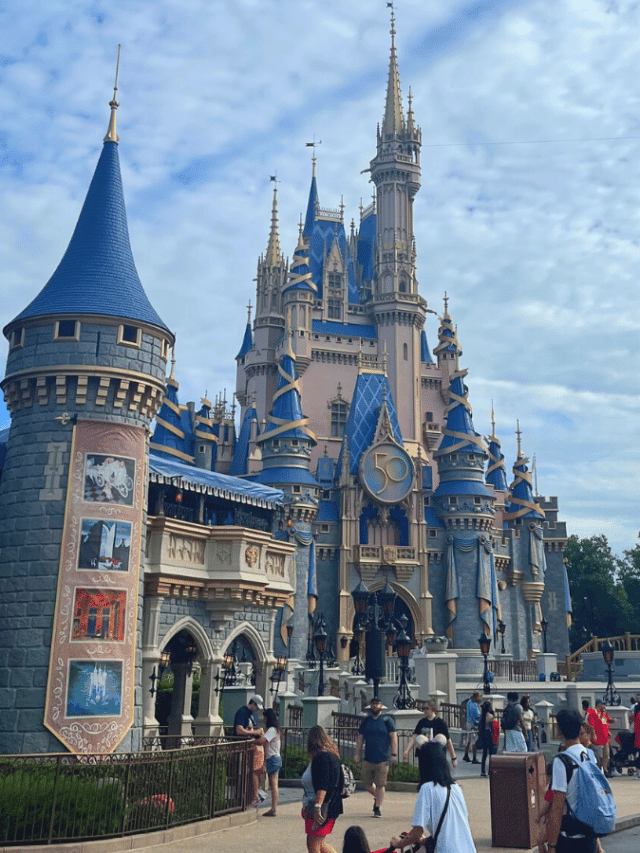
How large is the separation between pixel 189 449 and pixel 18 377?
37.0 meters

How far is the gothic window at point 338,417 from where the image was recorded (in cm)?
5906

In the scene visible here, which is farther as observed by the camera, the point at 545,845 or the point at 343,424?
the point at 343,424

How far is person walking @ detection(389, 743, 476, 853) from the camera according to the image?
6.79 metres

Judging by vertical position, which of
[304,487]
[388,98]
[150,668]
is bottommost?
[150,668]

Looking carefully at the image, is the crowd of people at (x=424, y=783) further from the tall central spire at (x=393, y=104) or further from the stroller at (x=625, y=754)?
the tall central spire at (x=393, y=104)

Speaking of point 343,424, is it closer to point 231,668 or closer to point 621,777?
point 231,668

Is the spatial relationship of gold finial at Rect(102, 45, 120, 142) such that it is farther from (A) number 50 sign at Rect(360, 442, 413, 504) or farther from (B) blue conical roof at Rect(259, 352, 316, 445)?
(A) number 50 sign at Rect(360, 442, 413, 504)

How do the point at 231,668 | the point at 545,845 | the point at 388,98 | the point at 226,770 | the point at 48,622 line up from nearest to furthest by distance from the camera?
1. the point at 545,845
2. the point at 226,770
3. the point at 48,622
4. the point at 231,668
5. the point at 388,98

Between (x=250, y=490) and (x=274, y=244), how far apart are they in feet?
128

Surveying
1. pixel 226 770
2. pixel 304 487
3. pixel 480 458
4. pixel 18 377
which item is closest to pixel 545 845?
pixel 226 770

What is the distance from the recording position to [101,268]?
2078cm

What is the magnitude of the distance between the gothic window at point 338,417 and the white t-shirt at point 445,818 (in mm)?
51907

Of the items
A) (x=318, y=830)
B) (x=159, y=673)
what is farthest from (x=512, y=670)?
(x=318, y=830)

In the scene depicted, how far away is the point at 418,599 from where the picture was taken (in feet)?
172
